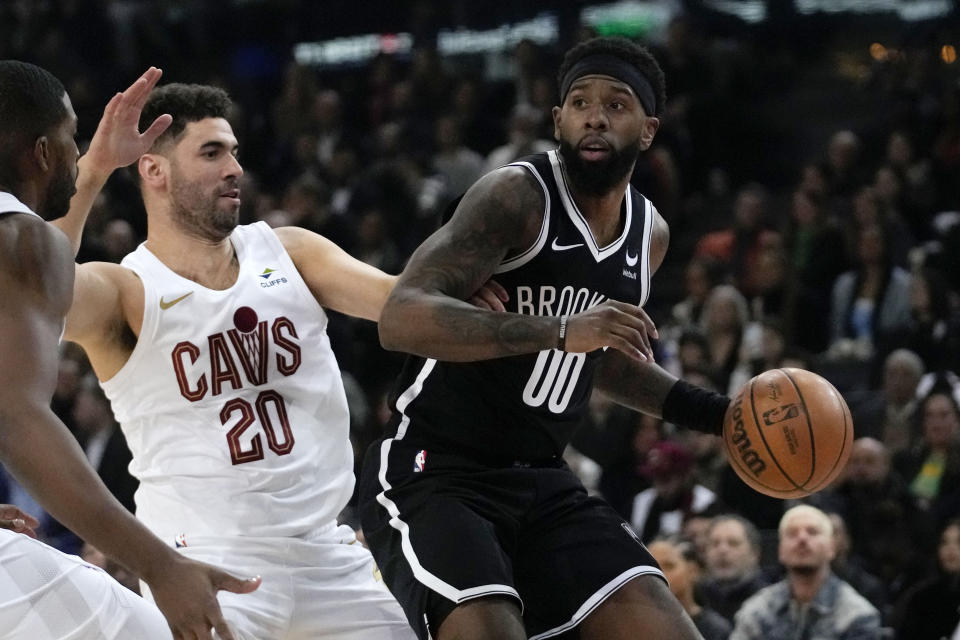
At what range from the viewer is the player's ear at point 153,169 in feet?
16.8

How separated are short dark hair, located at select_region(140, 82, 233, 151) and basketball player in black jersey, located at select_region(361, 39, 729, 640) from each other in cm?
123

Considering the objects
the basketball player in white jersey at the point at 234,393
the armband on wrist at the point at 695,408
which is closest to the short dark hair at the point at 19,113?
the basketball player in white jersey at the point at 234,393

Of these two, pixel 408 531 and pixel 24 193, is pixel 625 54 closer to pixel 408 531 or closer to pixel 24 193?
pixel 408 531

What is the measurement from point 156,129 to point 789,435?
2.36 m

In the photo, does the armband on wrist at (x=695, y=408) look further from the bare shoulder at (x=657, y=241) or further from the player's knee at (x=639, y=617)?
the player's knee at (x=639, y=617)

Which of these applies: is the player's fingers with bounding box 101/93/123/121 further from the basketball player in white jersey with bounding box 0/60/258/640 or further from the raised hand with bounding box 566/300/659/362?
the raised hand with bounding box 566/300/659/362

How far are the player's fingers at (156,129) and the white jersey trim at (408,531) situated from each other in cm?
123

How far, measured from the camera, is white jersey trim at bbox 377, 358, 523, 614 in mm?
4137

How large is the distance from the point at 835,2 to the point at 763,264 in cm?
516

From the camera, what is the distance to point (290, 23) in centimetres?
1684

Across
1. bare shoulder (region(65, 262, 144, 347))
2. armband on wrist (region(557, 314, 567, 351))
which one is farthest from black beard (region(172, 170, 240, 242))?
armband on wrist (region(557, 314, 567, 351))

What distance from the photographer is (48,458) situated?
3.21 metres

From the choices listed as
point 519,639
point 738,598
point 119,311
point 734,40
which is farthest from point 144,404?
point 734,40

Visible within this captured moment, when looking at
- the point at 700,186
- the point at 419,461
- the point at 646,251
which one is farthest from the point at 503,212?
the point at 700,186
